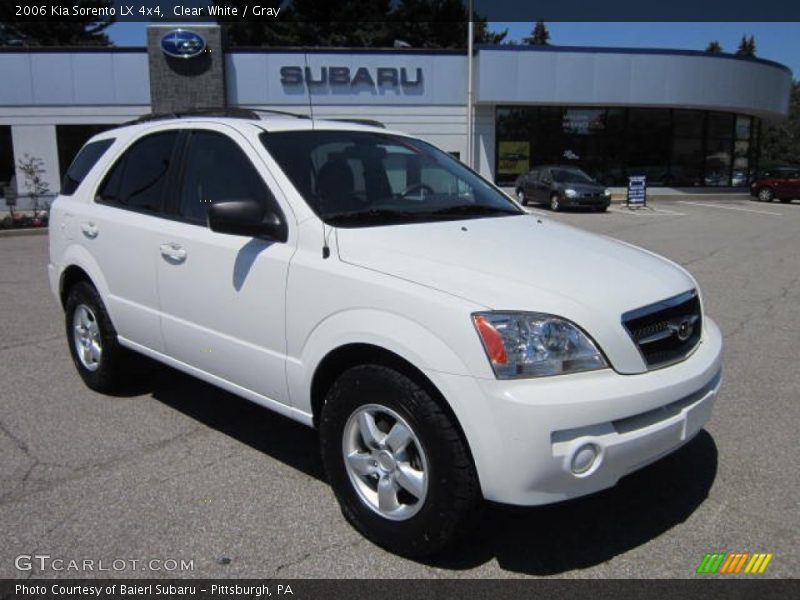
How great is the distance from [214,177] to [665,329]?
2463 mm

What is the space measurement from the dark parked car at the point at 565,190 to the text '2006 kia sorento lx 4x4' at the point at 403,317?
19.1 metres

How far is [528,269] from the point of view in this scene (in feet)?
9.39

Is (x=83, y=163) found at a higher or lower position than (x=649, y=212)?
higher

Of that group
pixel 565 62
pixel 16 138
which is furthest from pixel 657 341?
pixel 16 138

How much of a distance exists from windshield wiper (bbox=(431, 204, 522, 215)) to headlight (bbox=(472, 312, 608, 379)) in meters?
1.22

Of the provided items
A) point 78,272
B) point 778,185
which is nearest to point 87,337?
point 78,272

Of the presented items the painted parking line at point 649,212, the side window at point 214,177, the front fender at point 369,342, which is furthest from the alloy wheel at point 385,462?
the painted parking line at point 649,212

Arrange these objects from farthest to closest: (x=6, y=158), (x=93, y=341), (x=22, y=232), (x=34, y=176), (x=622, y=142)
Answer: (x=622, y=142) → (x=6, y=158) → (x=34, y=176) → (x=22, y=232) → (x=93, y=341)

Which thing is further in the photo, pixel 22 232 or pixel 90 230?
pixel 22 232

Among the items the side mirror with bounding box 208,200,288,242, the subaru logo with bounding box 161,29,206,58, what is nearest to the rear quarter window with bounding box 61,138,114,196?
the side mirror with bounding box 208,200,288,242

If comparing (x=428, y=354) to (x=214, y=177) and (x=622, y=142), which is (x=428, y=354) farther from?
(x=622, y=142)

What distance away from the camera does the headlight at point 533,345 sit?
2512mm

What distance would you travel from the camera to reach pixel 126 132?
15.4 feet

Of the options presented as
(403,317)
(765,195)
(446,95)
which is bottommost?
(765,195)
